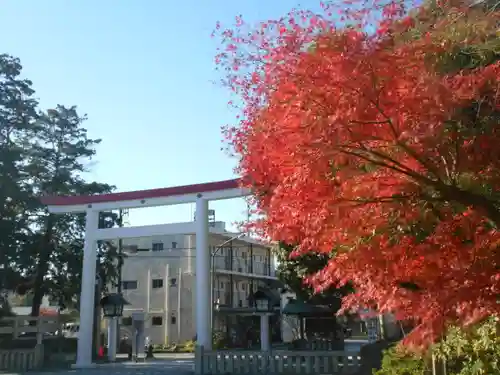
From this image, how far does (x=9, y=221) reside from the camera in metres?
20.7

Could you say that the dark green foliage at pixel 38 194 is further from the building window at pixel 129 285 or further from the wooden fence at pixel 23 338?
the building window at pixel 129 285

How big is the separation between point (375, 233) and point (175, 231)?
12.1 m

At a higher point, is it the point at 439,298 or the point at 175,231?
the point at 175,231

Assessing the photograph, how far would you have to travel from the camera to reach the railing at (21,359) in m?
18.0

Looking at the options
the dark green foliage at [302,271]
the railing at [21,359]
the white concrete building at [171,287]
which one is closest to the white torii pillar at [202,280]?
the dark green foliage at [302,271]

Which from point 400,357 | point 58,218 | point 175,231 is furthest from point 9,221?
point 400,357

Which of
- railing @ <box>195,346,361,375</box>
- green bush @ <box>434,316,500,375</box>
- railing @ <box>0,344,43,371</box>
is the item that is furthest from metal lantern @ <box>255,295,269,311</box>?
green bush @ <box>434,316,500,375</box>

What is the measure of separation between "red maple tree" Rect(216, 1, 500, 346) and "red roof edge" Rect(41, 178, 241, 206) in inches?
382

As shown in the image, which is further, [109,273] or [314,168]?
[109,273]

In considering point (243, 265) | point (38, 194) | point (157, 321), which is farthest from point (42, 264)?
point (243, 265)

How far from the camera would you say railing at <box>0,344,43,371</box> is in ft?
59.1

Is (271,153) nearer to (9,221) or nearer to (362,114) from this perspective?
(362,114)

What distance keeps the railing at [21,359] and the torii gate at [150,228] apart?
2.34 m

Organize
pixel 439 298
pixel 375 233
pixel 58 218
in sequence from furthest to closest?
pixel 58 218 < pixel 375 233 < pixel 439 298
